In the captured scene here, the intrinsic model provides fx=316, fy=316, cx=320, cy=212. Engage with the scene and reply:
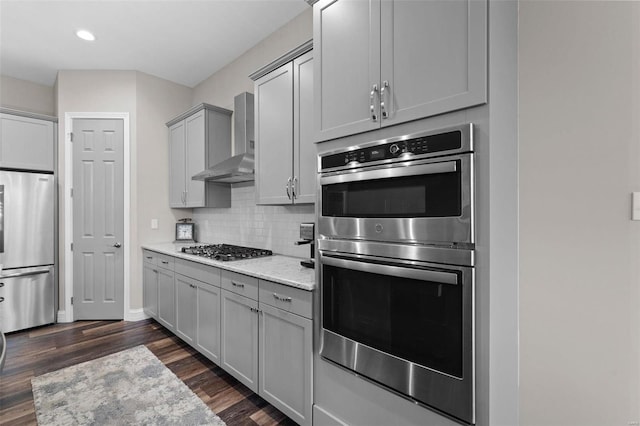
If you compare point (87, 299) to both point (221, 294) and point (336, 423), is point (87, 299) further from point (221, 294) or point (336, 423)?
point (336, 423)

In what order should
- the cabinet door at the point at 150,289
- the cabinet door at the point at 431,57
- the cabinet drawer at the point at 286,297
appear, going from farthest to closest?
the cabinet door at the point at 150,289 < the cabinet drawer at the point at 286,297 < the cabinet door at the point at 431,57

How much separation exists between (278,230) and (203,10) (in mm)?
2068

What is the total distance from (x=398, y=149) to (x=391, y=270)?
55 centimetres

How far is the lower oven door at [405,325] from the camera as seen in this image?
1.23 m

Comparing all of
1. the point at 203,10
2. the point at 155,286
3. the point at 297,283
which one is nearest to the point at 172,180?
the point at 155,286

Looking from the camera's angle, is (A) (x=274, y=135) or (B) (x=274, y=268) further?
(A) (x=274, y=135)

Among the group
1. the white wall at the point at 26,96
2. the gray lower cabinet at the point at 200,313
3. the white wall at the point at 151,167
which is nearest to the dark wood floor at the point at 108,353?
the gray lower cabinet at the point at 200,313

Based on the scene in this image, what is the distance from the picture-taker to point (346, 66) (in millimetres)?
1654

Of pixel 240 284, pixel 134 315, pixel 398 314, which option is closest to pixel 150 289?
pixel 134 315

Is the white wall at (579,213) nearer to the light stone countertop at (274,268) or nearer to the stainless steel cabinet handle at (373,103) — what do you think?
the stainless steel cabinet handle at (373,103)

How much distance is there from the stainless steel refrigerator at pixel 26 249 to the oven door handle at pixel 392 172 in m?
3.81

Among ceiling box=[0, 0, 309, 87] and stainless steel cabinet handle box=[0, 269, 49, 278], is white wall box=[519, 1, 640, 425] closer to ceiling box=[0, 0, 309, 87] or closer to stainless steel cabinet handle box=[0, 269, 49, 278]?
ceiling box=[0, 0, 309, 87]

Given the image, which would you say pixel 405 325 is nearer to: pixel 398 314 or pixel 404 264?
pixel 398 314

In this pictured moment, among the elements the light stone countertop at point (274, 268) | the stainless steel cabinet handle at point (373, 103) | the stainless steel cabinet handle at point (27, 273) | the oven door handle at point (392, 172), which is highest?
the stainless steel cabinet handle at point (373, 103)
